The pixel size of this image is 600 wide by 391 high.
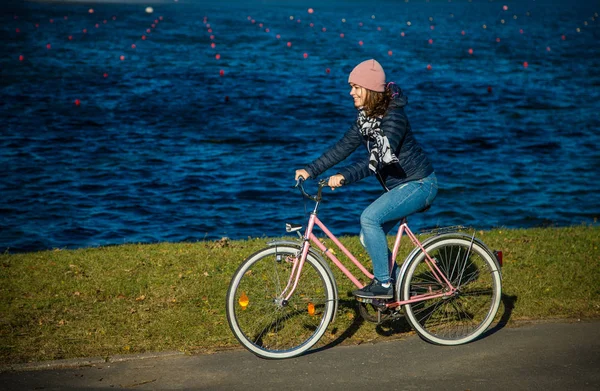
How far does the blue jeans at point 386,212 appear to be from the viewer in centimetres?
592

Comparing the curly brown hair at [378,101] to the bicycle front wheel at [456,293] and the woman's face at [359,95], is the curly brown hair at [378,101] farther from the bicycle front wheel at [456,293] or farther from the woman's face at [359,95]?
the bicycle front wheel at [456,293]

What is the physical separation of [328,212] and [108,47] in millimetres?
28341

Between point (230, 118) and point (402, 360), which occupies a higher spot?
point (402, 360)

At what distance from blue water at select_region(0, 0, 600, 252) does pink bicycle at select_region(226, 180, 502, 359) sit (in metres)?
7.16

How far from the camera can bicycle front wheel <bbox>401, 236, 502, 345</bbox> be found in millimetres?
6148

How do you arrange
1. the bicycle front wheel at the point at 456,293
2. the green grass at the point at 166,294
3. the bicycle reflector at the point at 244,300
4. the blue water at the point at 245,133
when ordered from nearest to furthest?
the bicycle reflector at the point at 244,300
the bicycle front wheel at the point at 456,293
the green grass at the point at 166,294
the blue water at the point at 245,133

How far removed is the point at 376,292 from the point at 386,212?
63 centimetres

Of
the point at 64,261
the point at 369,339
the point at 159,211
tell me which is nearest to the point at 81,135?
the point at 159,211

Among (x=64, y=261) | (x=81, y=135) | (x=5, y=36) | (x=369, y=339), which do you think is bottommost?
(x=5, y=36)

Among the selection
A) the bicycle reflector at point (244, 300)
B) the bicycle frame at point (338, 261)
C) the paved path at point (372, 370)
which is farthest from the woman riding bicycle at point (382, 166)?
the bicycle reflector at point (244, 300)

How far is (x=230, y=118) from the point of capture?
23.9m

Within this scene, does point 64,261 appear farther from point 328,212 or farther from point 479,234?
point 328,212

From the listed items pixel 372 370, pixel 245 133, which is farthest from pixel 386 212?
pixel 245 133

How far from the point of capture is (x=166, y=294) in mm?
7500
